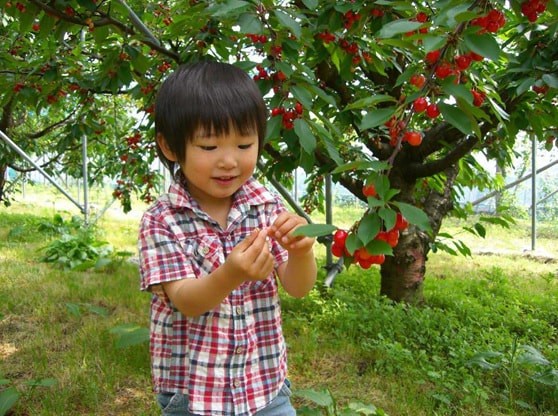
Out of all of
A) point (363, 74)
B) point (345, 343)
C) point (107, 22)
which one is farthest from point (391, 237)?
point (363, 74)

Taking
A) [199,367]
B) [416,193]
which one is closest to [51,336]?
[199,367]

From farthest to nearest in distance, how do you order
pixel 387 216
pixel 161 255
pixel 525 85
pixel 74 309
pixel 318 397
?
1. pixel 74 309
2. pixel 318 397
3. pixel 525 85
4. pixel 161 255
5. pixel 387 216

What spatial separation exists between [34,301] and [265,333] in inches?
95.6

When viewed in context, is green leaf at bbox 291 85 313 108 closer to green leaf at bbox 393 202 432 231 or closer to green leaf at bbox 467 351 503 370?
green leaf at bbox 393 202 432 231

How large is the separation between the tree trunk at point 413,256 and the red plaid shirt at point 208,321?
2.00 metres

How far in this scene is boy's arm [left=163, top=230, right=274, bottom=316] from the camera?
83cm

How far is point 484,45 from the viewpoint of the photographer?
0.75 metres

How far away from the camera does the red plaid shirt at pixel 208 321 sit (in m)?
1.00

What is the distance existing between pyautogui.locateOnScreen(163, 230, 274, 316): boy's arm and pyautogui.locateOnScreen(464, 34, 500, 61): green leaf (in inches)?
17.0

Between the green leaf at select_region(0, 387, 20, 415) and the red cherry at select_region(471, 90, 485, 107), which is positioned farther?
the green leaf at select_region(0, 387, 20, 415)

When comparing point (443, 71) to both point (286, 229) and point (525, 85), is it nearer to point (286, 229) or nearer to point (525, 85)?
point (286, 229)

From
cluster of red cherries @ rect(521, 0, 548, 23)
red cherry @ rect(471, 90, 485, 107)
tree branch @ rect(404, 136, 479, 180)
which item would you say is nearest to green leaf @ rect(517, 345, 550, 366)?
tree branch @ rect(404, 136, 479, 180)

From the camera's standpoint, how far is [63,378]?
2002 millimetres

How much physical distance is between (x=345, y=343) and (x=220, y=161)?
→ 5.84ft
